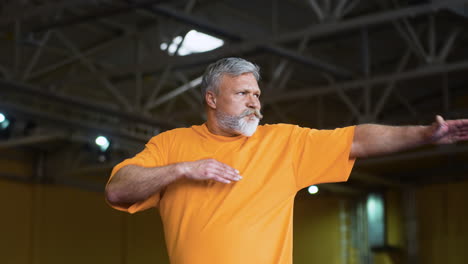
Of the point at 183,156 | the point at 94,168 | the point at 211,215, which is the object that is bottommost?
the point at 211,215

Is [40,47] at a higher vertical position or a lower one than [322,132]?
higher

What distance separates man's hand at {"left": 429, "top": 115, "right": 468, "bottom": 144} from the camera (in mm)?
2244

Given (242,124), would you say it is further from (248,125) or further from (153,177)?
(153,177)

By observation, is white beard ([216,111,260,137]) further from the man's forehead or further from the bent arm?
the bent arm

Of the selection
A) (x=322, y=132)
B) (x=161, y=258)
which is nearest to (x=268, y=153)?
(x=322, y=132)

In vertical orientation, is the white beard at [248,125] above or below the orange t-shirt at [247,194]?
above

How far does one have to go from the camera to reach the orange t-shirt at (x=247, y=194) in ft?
→ 7.95

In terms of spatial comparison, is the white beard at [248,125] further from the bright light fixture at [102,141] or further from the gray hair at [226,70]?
the bright light fixture at [102,141]

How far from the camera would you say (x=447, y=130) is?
7.41 feet

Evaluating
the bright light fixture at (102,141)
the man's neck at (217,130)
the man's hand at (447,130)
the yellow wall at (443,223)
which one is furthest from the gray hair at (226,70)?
the yellow wall at (443,223)

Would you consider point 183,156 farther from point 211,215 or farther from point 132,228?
point 132,228

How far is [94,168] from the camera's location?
16.6m

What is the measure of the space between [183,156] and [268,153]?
1.01 feet

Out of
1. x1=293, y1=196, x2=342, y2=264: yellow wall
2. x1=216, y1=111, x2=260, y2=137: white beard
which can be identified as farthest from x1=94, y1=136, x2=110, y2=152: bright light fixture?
x1=216, y1=111, x2=260, y2=137: white beard
